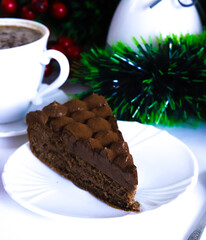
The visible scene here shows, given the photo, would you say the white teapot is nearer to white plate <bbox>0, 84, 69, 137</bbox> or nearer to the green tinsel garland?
the green tinsel garland

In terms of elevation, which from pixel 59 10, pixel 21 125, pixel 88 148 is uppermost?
pixel 59 10

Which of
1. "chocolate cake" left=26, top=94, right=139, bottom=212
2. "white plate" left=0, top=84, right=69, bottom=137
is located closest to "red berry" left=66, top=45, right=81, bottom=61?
"white plate" left=0, top=84, right=69, bottom=137

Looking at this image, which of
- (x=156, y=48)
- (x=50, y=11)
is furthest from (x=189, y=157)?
(x=50, y=11)

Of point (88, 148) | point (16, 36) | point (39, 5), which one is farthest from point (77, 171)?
point (39, 5)

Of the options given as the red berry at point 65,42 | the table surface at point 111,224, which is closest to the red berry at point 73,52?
the red berry at point 65,42

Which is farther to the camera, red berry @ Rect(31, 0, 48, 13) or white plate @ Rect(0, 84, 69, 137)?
red berry @ Rect(31, 0, 48, 13)

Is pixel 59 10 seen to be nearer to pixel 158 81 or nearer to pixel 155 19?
pixel 155 19
